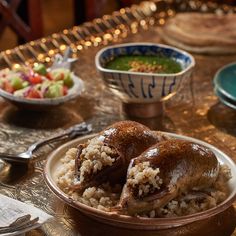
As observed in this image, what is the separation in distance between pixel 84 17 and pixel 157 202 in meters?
2.19

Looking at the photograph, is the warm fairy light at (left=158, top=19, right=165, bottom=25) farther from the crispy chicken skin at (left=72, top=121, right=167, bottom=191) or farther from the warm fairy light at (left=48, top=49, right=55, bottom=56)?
the crispy chicken skin at (left=72, top=121, right=167, bottom=191)

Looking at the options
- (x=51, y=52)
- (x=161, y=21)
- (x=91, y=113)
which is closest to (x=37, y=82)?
(x=91, y=113)

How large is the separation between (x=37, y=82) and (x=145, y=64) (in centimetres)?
28

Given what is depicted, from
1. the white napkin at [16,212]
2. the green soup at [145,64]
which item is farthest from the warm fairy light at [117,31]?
the white napkin at [16,212]

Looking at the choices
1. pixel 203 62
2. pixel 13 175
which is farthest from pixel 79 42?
pixel 13 175

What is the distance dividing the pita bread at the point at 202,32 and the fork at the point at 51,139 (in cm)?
67

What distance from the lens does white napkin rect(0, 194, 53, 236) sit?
0.99 metres

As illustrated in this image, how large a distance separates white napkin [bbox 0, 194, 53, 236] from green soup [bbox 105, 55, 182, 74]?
22.1 inches

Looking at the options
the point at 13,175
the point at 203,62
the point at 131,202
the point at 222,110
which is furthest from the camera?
the point at 203,62

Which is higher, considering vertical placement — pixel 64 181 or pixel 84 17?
pixel 64 181

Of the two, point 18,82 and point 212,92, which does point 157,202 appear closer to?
point 18,82

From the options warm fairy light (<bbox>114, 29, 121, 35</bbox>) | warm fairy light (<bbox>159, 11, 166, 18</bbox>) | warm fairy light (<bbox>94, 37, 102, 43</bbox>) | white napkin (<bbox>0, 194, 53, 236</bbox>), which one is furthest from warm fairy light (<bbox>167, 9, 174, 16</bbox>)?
white napkin (<bbox>0, 194, 53, 236</bbox>)

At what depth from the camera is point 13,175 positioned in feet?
4.09

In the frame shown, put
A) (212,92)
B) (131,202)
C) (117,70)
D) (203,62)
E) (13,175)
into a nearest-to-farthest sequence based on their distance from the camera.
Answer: (131,202) → (13,175) → (117,70) → (212,92) → (203,62)
